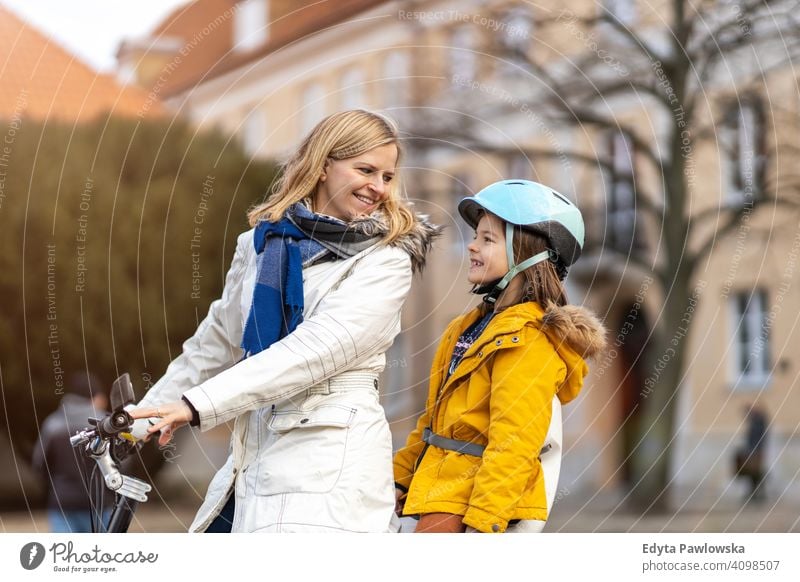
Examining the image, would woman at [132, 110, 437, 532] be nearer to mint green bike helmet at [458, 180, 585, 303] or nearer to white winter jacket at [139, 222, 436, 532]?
white winter jacket at [139, 222, 436, 532]

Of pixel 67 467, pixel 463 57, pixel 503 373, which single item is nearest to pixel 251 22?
pixel 463 57

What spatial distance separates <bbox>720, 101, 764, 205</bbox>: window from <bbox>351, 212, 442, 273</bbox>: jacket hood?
12.4 meters

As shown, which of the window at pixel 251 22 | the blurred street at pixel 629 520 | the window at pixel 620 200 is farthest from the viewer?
the window at pixel 620 200

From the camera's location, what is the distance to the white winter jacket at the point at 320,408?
3.89 metres

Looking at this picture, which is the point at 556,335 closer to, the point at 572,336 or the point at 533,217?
the point at 572,336

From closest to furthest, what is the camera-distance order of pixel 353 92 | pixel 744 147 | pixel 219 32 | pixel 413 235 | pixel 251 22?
pixel 413 235 → pixel 251 22 → pixel 219 32 → pixel 353 92 → pixel 744 147

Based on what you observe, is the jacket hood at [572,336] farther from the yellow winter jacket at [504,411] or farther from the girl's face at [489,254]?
the girl's face at [489,254]

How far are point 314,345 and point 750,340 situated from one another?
1555 centimetres

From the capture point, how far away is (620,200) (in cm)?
1884

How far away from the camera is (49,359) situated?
15836 millimetres

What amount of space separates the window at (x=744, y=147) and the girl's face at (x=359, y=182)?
41.0 ft

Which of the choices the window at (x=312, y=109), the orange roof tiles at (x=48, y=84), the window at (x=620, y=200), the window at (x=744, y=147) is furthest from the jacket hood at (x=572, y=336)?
the window at (x=620, y=200)
